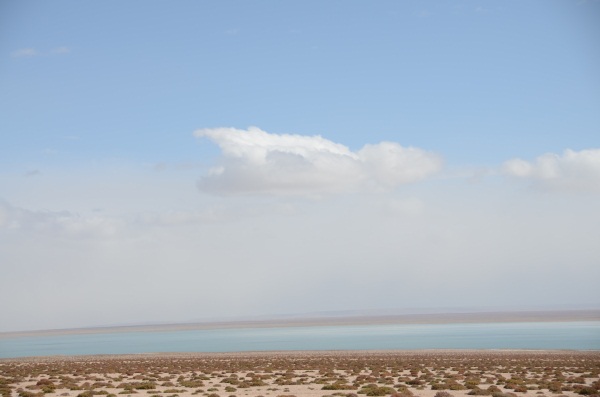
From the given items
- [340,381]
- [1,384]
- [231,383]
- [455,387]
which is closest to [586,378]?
[455,387]

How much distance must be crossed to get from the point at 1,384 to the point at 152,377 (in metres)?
10.7

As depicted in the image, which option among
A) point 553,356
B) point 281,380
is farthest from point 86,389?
point 553,356

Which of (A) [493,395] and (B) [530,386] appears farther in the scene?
(B) [530,386]

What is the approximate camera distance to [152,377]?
50.1 meters

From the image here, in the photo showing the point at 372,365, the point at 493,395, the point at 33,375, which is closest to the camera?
the point at 493,395

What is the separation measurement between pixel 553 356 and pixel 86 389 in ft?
172

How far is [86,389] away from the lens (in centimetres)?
4034

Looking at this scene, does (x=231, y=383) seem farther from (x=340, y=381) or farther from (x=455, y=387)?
(x=455, y=387)

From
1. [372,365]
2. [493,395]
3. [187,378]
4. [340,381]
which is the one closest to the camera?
[493,395]

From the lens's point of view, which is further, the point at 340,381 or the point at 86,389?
the point at 340,381

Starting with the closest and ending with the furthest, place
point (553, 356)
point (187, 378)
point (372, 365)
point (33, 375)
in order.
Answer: point (187, 378), point (33, 375), point (372, 365), point (553, 356)

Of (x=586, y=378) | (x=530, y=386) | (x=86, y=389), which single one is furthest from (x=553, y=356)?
(x=86, y=389)

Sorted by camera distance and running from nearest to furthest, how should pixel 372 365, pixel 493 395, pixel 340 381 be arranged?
1. pixel 493 395
2. pixel 340 381
3. pixel 372 365

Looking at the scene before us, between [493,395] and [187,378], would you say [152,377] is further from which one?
[493,395]
